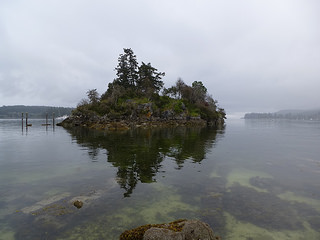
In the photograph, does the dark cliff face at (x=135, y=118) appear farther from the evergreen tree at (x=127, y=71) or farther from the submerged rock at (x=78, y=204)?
the submerged rock at (x=78, y=204)

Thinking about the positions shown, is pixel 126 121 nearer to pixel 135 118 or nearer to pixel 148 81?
pixel 135 118

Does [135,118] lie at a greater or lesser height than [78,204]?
greater

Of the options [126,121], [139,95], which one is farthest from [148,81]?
[126,121]

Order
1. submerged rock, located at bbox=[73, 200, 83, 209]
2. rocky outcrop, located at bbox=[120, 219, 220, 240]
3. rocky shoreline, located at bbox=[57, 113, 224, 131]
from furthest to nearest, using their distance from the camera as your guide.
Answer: rocky shoreline, located at bbox=[57, 113, 224, 131], submerged rock, located at bbox=[73, 200, 83, 209], rocky outcrop, located at bbox=[120, 219, 220, 240]

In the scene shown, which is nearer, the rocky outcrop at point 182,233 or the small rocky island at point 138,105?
the rocky outcrop at point 182,233

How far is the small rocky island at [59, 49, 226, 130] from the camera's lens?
3103 inches

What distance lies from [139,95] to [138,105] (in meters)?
12.6

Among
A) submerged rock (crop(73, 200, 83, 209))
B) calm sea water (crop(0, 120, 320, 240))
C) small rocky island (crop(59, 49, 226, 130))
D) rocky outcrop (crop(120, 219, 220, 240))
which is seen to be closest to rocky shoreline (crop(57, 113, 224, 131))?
small rocky island (crop(59, 49, 226, 130))

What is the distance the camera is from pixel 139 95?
9312cm

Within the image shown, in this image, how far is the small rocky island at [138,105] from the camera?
78812 mm

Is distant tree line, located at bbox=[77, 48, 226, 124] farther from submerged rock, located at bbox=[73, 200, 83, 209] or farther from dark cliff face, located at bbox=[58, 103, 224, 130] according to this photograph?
submerged rock, located at bbox=[73, 200, 83, 209]

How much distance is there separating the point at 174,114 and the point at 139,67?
104 feet

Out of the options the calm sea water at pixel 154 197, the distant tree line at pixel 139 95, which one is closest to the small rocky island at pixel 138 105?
the distant tree line at pixel 139 95

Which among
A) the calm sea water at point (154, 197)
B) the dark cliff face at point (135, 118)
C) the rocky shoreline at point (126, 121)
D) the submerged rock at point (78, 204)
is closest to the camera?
the calm sea water at point (154, 197)
